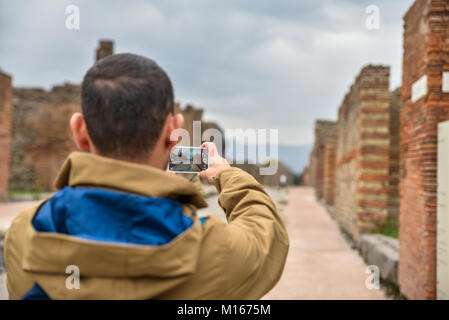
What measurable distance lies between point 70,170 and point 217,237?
374mm

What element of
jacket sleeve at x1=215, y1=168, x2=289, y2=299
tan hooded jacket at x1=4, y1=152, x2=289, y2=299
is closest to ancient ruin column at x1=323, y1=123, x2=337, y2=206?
jacket sleeve at x1=215, y1=168, x2=289, y2=299

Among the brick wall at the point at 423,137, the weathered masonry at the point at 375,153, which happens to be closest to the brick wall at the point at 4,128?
the weathered masonry at the point at 375,153

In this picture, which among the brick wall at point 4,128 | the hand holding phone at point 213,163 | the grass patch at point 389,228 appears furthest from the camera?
the brick wall at point 4,128

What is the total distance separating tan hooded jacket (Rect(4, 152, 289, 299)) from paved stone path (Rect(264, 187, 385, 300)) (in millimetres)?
4199

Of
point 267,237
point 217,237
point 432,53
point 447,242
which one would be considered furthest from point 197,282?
point 432,53

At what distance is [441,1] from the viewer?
382 cm

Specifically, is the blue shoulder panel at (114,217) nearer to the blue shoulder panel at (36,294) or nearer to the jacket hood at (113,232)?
the jacket hood at (113,232)

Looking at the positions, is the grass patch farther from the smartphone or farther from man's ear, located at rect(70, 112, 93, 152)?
man's ear, located at rect(70, 112, 93, 152)

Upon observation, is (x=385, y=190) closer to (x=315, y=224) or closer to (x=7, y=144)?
(x=315, y=224)

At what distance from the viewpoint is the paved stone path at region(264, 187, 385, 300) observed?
5.06 m

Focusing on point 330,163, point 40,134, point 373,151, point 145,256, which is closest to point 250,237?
point 145,256

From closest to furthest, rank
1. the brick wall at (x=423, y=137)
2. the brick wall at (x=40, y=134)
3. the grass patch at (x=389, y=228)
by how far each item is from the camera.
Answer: the brick wall at (x=423, y=137) < the grass patch at (x=389, y=228) < the brick wall at (x=40, y=134)

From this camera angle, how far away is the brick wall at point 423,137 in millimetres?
3779

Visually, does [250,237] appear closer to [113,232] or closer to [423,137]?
[113,232]
